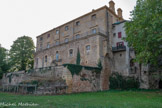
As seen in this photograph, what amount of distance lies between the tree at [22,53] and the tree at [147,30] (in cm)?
3053

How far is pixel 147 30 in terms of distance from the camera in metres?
14.7

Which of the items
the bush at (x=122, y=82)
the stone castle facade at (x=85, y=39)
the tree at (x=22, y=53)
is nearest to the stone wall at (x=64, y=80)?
the bush at (x=122, y=82)

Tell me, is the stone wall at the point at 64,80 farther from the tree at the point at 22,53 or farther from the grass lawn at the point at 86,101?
the tree at the point at 22,53

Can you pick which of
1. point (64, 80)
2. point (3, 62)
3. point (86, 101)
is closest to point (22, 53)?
point (3, 62)

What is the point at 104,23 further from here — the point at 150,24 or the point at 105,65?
the point at 150,24

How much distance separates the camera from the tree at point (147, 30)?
13947 mm

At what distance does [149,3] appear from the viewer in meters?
15.1

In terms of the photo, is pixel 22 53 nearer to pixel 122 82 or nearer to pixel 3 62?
pixel 3 62

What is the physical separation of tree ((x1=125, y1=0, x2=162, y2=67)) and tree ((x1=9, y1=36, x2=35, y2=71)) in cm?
3053

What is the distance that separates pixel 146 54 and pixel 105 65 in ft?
30.8

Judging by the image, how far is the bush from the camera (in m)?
23.4

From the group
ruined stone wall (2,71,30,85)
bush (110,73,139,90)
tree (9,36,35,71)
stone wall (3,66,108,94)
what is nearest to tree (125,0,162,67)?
stone wall (3,66,108,94)

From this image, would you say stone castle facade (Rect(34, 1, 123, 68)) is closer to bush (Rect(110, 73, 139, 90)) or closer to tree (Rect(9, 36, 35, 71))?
bush (Rect(110, 73, 139, 90))

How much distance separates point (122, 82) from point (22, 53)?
27609 millimetres
